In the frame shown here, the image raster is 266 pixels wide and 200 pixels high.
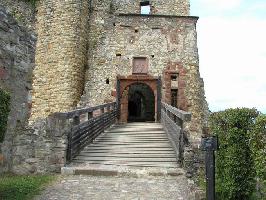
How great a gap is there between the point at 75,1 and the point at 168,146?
1025 centimetres

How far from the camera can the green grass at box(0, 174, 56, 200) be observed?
23.4 ft

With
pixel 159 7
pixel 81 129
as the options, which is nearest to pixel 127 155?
pixel 81 129

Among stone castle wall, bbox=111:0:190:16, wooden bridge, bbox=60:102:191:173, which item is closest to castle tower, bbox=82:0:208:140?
stone castle wall, bbox=111:0:190:16

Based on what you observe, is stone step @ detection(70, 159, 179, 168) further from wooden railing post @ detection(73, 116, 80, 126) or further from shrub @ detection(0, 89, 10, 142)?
shrub @ detection(0, 89, 10, 142)

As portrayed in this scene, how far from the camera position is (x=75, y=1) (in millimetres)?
19281

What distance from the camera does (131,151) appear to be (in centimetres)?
1134

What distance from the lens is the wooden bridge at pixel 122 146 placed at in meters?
10.2

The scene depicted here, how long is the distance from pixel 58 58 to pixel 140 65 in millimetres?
3922

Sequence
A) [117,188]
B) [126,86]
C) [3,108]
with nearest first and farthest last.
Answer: [3,108], [117,188], [126,86]

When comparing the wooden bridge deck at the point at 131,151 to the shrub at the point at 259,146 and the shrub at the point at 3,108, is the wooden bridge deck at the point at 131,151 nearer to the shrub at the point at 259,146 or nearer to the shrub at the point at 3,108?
the shrub at the point at 259,146

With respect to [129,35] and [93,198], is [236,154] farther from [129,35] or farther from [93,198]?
[129,35]

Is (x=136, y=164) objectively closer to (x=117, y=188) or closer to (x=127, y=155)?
(x=127, y=155)

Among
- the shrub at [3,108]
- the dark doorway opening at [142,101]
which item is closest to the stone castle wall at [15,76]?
the shrub at [3,108]

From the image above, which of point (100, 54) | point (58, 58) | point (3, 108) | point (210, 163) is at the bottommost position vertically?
point (210, 163)
